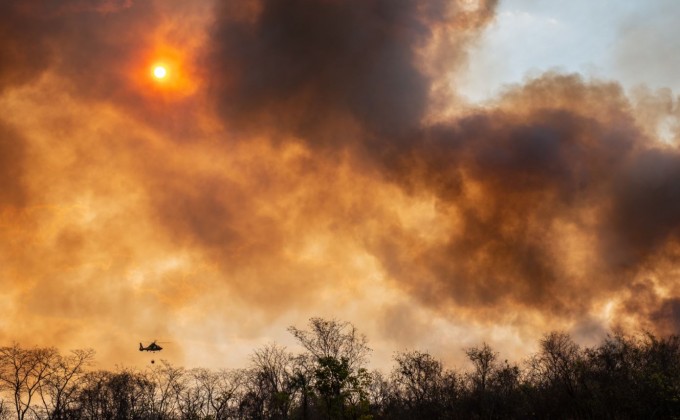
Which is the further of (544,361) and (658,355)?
(544,361)

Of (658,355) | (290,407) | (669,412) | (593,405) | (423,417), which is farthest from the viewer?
(290,407)

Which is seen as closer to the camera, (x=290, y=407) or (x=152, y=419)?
(x=290, y=407)

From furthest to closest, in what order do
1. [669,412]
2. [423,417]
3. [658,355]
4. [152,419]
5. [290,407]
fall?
[152,419], [290,407], [423,417], [658,355], [669,412]

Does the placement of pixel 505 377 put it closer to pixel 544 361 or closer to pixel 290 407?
pixel 544 361

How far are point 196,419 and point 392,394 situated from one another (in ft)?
135

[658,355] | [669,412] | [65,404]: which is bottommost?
[669,412]

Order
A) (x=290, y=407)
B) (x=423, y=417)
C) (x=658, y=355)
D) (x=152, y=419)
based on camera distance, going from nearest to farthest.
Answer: (x=658, y=355) → (x=423, y=417) → (x=290, y=407) → (x=152, y=419)

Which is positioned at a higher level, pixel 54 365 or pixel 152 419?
pixel 54 365

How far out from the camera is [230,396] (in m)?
105

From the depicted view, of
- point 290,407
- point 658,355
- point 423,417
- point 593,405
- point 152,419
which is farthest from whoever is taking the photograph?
point 152,419

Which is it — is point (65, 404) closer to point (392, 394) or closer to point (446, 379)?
point (392, 394)

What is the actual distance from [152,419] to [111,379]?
41.2 feet

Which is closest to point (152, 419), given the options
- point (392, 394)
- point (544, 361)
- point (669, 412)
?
point (392, 394)

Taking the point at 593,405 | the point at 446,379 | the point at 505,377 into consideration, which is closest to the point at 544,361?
the point at 505,377
